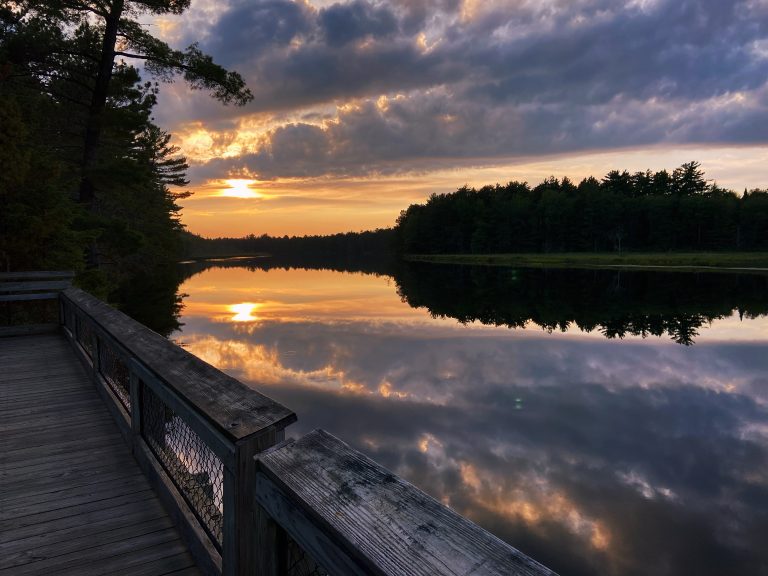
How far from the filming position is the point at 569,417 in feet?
35.5

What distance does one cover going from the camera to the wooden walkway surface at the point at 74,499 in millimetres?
3105

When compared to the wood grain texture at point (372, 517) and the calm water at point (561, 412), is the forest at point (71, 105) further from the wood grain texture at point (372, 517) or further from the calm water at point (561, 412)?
the wood grain texture at point (372, 517)

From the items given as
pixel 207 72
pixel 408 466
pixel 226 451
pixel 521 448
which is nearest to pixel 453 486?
pixel 408 466

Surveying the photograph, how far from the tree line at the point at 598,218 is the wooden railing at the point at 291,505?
3787 inches

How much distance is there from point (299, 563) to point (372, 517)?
0.85m

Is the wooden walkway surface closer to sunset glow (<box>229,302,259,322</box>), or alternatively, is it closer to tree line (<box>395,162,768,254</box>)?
sunset glow (<box>229,302,259,322</box>)

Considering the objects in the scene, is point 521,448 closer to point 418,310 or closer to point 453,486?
point 453,486

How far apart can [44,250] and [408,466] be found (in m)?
11.7

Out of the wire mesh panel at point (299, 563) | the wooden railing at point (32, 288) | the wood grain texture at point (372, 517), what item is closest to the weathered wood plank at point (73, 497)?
the wire mesh panel at point (299, 563)

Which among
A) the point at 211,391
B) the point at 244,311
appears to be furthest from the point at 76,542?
the point at 244,311

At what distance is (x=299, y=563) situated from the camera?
1901mm

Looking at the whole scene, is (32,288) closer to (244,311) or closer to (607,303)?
(244,311)

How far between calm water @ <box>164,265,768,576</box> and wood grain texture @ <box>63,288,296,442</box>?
16.8ft

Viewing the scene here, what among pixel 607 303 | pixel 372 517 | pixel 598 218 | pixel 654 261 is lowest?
pixel 607 303
